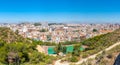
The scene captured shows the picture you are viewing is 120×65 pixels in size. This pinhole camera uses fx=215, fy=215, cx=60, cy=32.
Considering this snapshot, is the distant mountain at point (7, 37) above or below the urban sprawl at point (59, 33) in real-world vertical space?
above

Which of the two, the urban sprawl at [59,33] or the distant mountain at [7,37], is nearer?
the distant mountain at [7,37]

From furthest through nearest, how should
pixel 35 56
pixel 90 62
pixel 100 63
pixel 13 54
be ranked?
pixel 35 56
pixel 13 54
pixel 90 62
pixel 100 63

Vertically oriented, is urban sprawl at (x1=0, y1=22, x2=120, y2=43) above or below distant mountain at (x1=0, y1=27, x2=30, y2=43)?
below

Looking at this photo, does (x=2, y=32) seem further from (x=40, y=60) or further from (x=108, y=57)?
(x=108, y=57)

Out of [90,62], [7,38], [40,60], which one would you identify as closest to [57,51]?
[7,38]

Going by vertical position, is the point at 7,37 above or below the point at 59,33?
above

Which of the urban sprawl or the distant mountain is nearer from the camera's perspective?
the distant mountain

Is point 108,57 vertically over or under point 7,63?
over

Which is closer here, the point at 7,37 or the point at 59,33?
the point at 7,37

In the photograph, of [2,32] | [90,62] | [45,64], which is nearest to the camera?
[90,62]

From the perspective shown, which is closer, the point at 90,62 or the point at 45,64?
the point at 90,62
